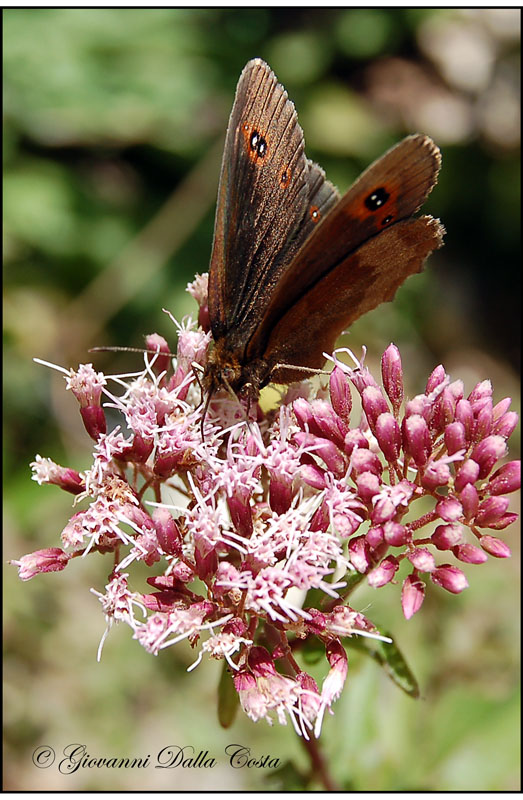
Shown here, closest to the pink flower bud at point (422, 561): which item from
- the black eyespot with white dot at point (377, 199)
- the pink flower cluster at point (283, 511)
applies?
the pink flower cluster at point (283, 511)

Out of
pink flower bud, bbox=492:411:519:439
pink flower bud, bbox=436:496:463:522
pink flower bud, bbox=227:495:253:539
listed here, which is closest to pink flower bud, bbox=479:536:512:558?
pink flower bud, bbox=436:496:463:522

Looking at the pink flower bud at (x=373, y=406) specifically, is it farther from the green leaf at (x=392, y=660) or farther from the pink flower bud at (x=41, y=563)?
the pink flower bud at (x=41, y=563)

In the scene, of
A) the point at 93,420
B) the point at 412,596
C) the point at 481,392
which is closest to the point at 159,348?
the point at 93,420

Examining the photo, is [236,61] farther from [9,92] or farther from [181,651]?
[181,651]

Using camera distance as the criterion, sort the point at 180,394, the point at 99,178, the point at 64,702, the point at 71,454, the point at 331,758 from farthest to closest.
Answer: the point at 99,178 → the point at 71,454 → the point at 64,702 → the point at 331,758 → the point at 180,394

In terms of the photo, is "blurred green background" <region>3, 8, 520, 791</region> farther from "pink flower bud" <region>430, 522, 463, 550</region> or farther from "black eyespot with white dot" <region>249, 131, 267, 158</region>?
"black eyespot with white dot" <region>249, 131, 267, 158</region>

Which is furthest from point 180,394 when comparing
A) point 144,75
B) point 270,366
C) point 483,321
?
point 483,321

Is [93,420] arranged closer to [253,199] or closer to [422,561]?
[253,199]
